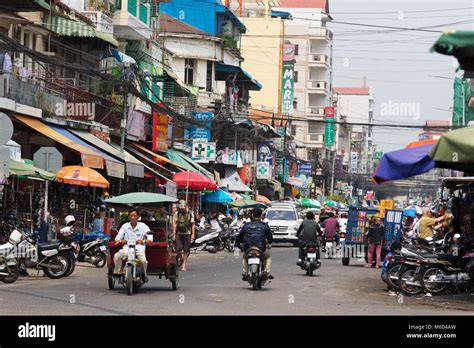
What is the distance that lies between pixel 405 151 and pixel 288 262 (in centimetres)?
1405

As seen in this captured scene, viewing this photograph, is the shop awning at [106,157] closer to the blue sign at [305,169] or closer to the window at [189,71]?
the window at [189,71]

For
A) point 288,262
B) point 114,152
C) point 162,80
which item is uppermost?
point 162,80

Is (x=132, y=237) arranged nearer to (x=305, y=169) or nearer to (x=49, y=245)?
(x=49, y=245)

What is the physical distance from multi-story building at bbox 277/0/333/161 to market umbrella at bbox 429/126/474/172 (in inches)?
4157

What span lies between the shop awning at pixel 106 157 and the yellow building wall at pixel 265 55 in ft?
200

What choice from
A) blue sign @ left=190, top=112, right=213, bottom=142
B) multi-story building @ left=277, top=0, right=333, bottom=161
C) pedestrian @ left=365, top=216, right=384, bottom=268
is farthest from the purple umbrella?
multi-story building @ left=277, top=0, right=333, bottom=161

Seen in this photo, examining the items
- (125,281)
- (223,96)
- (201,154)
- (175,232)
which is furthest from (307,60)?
(125,281)

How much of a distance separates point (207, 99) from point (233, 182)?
538cm

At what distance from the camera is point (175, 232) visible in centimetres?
2839

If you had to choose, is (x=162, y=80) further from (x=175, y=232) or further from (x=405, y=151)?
(x=405, y=151)

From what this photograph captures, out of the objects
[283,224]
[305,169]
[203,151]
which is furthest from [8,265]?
[305,169]

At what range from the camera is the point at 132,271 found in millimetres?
20328

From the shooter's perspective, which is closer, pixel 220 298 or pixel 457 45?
pixel 457 45

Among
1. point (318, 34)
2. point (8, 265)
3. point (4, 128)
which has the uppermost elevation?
point (318, 34)
